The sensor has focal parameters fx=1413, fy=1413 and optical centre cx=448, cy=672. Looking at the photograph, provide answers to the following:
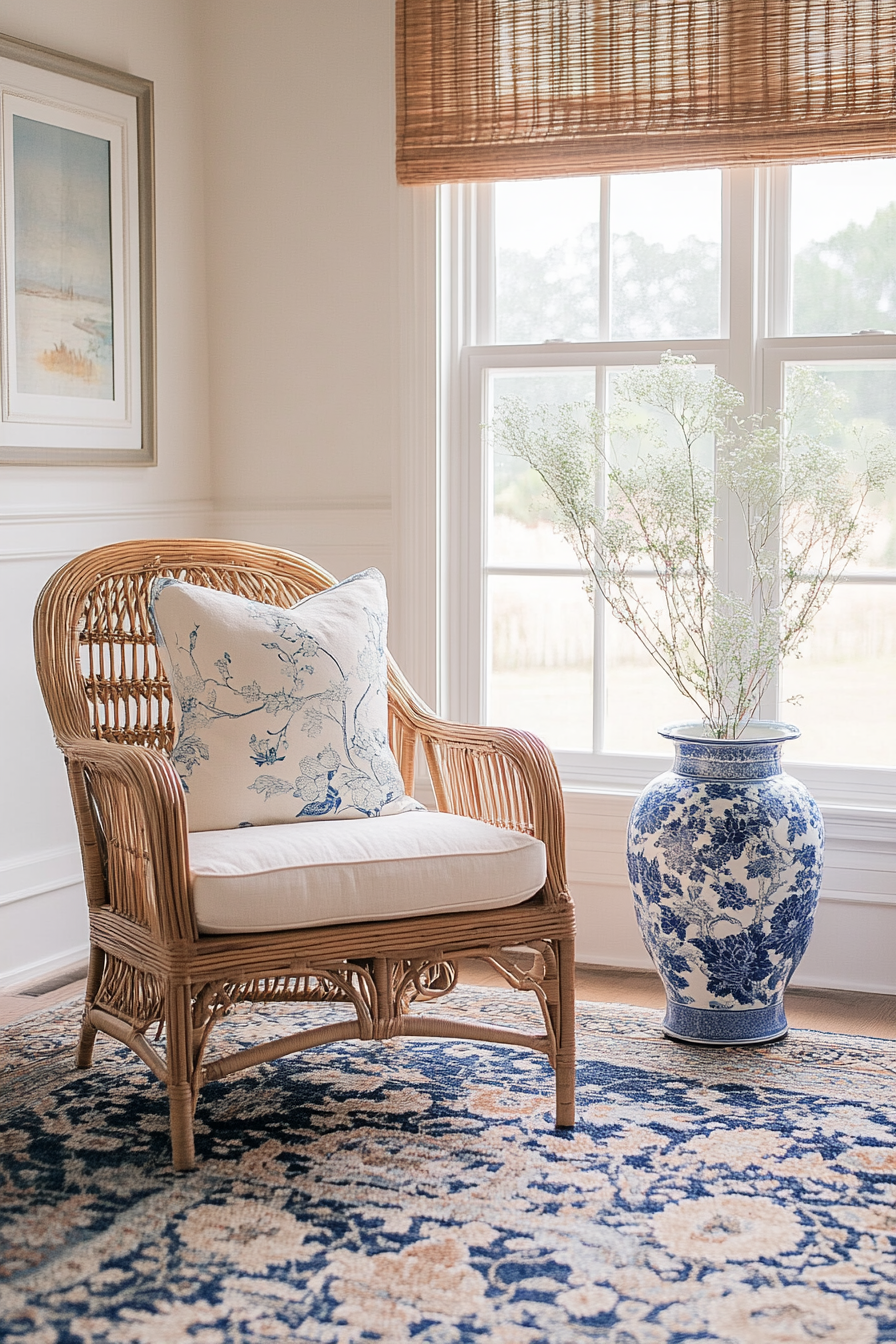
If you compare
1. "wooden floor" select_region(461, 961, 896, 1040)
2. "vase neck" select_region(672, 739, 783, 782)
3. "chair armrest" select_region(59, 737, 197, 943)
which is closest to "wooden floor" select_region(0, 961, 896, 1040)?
"wooden floor" select_region(461, 961, 896, 1040)

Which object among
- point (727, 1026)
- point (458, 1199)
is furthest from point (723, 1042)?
point (458, 1199)

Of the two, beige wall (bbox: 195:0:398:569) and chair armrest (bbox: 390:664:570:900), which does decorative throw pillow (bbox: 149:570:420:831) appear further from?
beige wall (bbox: 195:0:398:569)

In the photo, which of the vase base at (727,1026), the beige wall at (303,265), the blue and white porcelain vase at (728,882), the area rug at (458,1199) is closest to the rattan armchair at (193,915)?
the area rug at (458,1199)

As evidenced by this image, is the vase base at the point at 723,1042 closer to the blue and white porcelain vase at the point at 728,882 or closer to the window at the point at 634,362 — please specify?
the blue and white porcelain vase at the point at 728,882

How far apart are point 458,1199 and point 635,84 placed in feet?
7.77

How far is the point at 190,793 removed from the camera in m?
2.39

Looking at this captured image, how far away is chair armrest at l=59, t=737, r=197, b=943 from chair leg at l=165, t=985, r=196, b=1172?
0.10 m

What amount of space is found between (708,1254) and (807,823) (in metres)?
1.00

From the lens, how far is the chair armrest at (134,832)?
6.79 ft

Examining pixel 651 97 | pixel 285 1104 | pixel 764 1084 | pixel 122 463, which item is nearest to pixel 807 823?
pixel 764 1084

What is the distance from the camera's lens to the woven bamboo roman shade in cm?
296

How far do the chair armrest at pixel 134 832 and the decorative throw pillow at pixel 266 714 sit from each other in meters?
0.14

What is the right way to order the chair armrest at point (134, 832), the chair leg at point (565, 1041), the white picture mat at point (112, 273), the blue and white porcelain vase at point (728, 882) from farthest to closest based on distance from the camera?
1. the white picture mat at point (112, 273)
2. the blue and white porcelain vase at point (728, 882)
3. the chair leg at point (565, 1041)
4. the chair armrest at point (134, 832)

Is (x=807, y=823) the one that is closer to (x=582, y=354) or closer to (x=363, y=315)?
(x=582, y=354)
